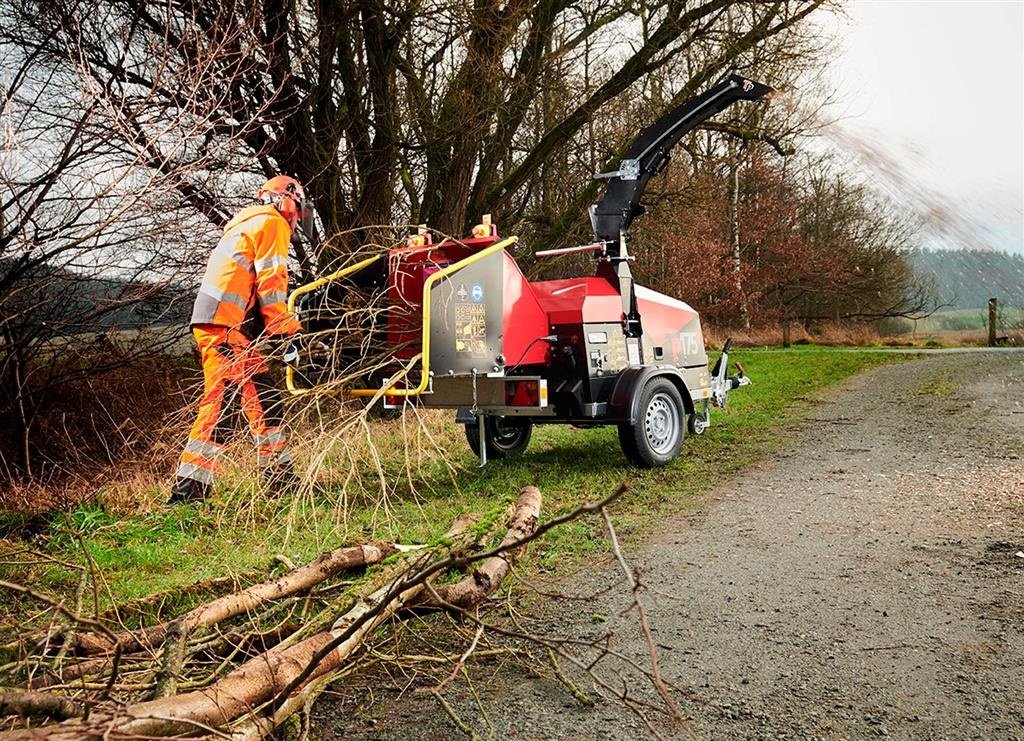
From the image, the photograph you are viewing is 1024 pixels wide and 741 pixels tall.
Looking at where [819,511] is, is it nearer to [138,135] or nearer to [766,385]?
[138,135]

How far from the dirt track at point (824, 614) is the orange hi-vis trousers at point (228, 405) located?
91.9 inches

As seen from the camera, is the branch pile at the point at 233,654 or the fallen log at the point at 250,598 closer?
the branch pile at the point at 233,654

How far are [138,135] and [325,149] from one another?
4.26m

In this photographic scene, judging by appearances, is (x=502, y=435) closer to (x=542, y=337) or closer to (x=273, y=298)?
(x=542, y=337)

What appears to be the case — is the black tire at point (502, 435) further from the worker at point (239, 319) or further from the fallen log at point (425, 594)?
the fallen log at point (425, 594)

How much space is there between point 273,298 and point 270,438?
140 centimetres

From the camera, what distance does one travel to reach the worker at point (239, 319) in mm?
6492

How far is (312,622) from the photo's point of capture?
3.58 metres

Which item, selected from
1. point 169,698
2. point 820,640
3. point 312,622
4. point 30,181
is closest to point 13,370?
point 30,181

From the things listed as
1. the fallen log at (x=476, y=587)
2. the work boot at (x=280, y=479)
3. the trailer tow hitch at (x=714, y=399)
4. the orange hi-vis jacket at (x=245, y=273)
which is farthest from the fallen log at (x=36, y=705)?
the trailer tow hitch at (x=714, y=399)

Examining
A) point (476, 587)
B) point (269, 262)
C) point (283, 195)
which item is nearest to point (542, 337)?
point (269, 262)

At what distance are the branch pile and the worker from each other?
2.24 m

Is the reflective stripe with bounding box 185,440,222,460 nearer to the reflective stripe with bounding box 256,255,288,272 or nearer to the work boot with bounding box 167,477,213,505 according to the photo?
the work boot with bounding box 167,477,213,505

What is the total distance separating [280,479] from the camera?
5.86 metres
